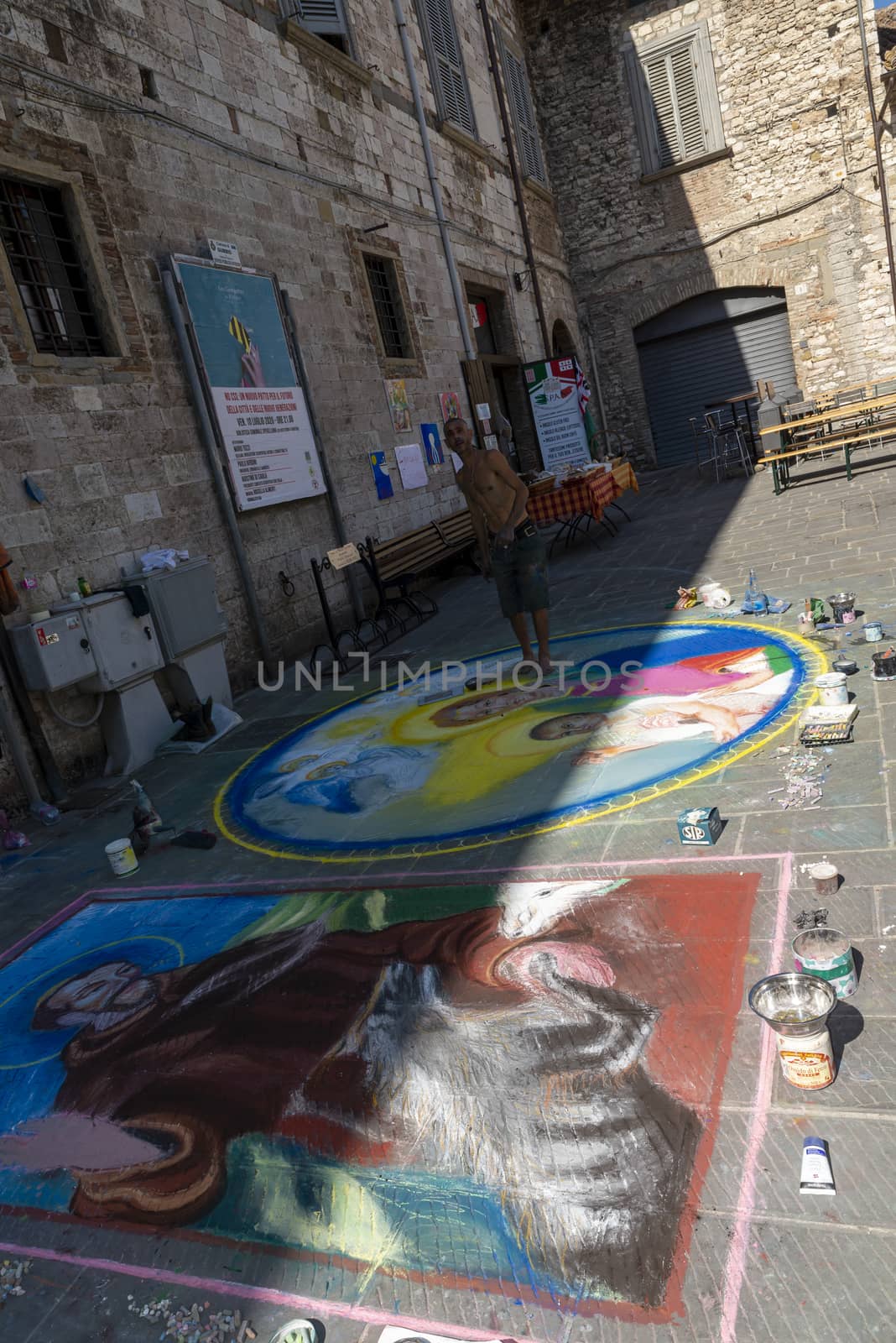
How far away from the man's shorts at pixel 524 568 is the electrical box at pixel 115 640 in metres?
2.69

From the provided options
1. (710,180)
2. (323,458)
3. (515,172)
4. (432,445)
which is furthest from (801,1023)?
(710,180)

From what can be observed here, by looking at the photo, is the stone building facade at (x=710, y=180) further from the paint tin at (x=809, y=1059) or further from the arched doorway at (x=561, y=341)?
the paint tin at (x=809, y=1059)

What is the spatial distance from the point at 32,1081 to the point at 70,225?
21.0ft

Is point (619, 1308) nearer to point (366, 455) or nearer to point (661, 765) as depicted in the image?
point (661, 765)

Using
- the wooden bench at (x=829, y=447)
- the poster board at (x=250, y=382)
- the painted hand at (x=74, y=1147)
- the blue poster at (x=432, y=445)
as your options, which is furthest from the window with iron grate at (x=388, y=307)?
the painted hand at (x=74, y=1147)

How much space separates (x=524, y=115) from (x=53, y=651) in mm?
16419

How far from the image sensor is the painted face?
3.66m

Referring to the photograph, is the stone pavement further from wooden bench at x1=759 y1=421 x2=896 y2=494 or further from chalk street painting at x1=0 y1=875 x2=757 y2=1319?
wooden bench at x1=759 y1=421 x2=896 y2=494

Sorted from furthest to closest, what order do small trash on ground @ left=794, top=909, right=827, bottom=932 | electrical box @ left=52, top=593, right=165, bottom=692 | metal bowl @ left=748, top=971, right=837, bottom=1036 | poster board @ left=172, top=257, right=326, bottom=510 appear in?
poster board @ left=172, top=257, right=326, bottom=510 → electrical box @ left=52, top=593, right=165, bottom=692 → small trash on ground @ left=794, top=909, right=827, bottom=932 → metal bowl @ left=748, top=971, right=837, bottom=1036

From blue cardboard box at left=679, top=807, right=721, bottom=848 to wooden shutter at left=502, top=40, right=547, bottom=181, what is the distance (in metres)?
17.0

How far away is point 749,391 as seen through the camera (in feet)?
60.4

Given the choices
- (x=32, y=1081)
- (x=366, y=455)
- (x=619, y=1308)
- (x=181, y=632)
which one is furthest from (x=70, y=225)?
(x=619, y=1308)

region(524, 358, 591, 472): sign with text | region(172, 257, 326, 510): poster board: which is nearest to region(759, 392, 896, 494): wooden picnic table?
region(524, 358, 591, 472): sign with text

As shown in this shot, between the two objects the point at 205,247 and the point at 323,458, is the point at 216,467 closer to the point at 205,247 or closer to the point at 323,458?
the point at 323,458
